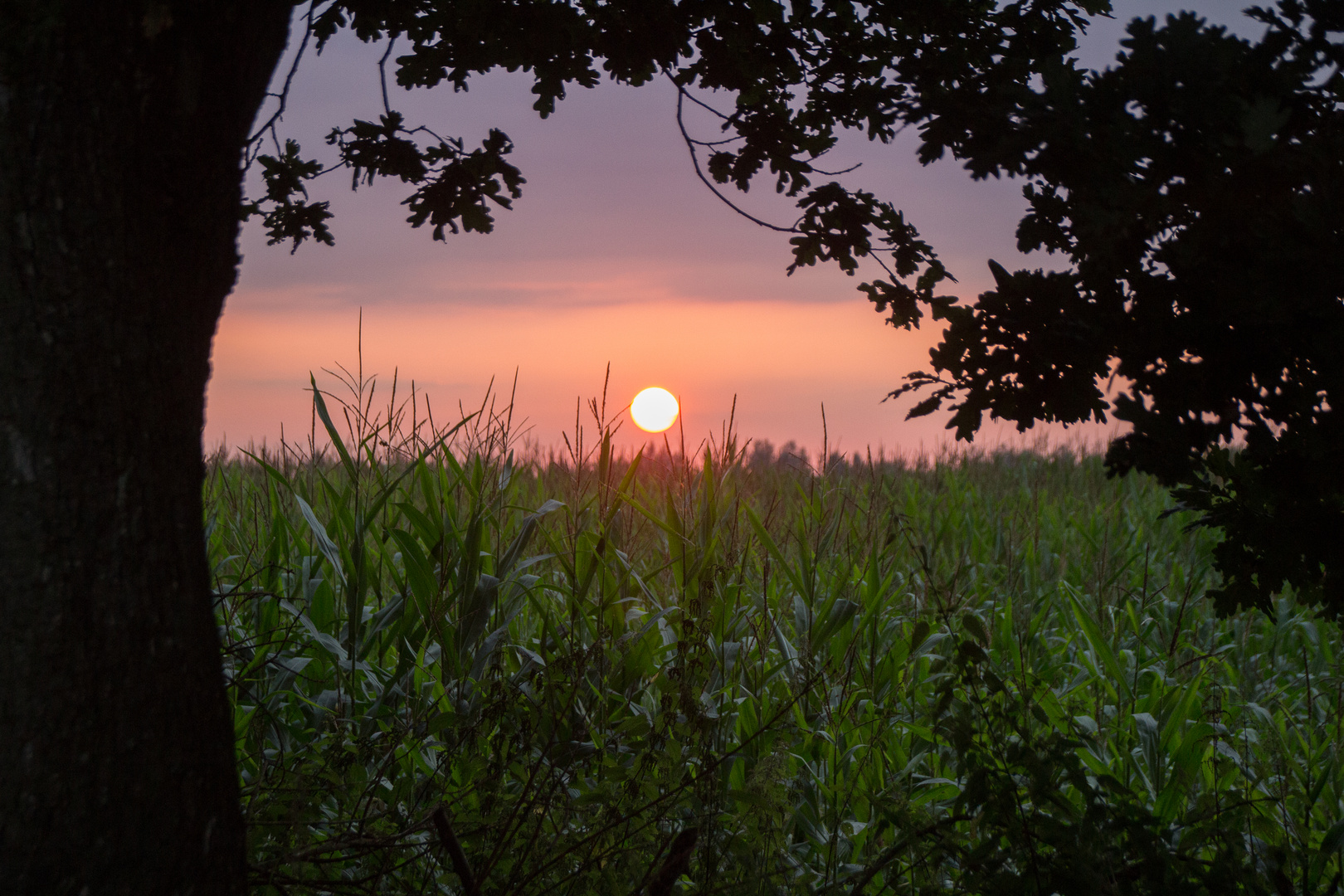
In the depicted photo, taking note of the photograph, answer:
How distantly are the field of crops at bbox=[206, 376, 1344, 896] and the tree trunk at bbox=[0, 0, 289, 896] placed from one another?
420 millimetres

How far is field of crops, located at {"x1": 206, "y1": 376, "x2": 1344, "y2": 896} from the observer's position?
2.17 m

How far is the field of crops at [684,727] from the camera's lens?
2170mm

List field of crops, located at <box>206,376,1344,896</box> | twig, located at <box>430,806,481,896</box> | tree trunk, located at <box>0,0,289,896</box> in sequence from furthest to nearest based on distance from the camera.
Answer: field of crops, located at <box>206,376,1344,896</box>, twig, located at <box>430,806,481,896</box>, tree trunk, located at <box>0,0,289,896</box>

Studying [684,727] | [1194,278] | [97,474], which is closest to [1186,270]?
[1194,278]

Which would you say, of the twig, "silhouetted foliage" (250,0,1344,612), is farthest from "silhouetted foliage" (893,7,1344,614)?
the twig

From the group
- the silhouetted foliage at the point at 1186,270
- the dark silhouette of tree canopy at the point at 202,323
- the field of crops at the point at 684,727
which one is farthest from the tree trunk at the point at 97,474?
the silhouetted foliage at the point at 1186,270

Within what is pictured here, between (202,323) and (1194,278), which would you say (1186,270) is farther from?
(202,323)

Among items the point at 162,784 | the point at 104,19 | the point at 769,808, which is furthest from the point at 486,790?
the point at 104,19

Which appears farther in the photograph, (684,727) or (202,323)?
(684,727)

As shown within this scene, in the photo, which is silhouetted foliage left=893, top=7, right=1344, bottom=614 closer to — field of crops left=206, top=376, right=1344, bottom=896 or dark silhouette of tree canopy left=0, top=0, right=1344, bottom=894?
dark silhouette of tree canopy left=0, top=0, right=1344, bottom=894

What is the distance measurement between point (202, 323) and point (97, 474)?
Answer: 366 millimetres

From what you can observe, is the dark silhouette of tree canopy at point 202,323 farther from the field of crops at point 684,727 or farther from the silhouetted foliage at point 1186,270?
the field of crops at point 684,727

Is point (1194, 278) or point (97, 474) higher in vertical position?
point (1194, 278)

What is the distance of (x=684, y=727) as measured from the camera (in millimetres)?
2629
